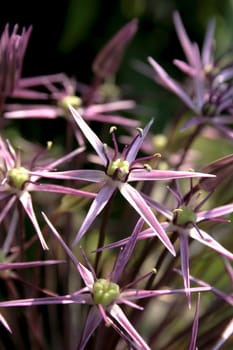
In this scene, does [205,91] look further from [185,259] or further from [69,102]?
[185,259]

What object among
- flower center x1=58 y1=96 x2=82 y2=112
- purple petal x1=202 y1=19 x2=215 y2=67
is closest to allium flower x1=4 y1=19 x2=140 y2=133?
flower center x1=58 y1=96 x2=82 y2=112

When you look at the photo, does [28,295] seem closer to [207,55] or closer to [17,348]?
[17,348]

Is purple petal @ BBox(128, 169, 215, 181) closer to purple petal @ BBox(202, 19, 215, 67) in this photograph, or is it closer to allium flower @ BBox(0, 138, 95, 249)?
allium flower @ BBox(0, 138, 95, 249)

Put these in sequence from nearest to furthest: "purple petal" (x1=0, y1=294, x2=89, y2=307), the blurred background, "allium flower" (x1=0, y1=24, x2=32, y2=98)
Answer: "purple petal" (x1=0, y1=294, x2=89, y2=307) → "allium flower" (x1=0, y1=24, x2=32, y2=98) → the blurred background

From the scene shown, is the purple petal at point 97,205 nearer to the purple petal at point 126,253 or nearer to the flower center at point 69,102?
the purple petal at point 126,253

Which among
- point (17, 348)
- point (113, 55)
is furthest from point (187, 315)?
point (113, 55)

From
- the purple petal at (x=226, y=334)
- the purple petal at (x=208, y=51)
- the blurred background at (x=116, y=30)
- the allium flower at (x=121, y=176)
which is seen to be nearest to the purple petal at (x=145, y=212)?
the allium flower at (x=121, y=176)
